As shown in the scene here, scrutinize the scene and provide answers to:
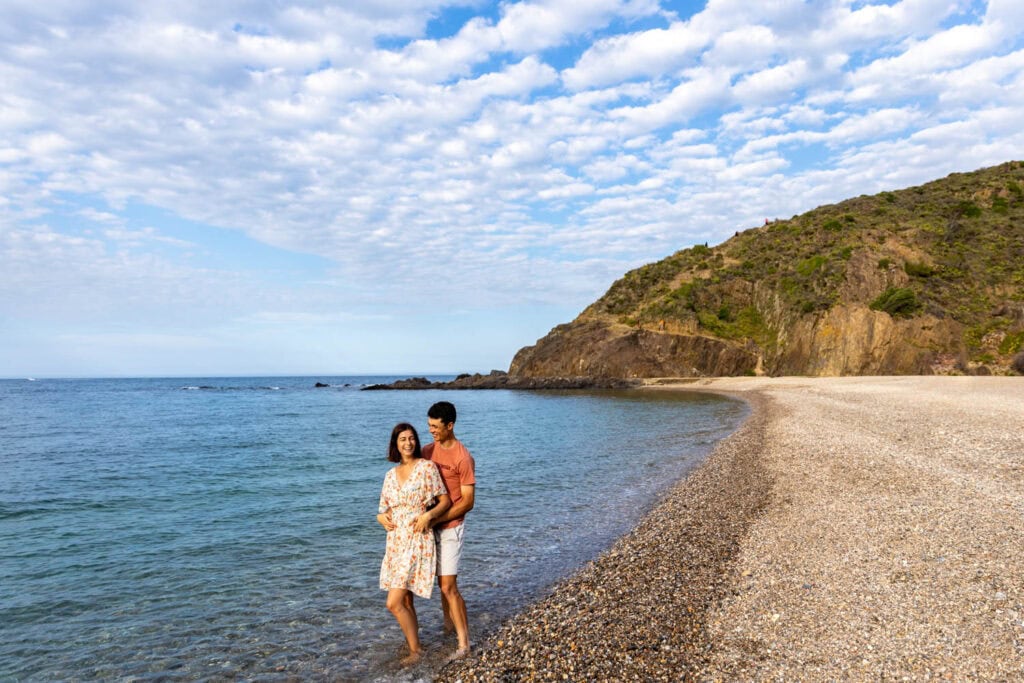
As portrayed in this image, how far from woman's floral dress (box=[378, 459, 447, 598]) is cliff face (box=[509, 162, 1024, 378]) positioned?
62.3 meters

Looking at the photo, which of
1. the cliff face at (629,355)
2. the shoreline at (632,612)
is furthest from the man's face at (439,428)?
the cliff face at (629,355)

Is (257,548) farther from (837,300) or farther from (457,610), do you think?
(837,300)

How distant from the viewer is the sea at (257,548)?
712 centimetres

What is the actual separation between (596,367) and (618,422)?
1746 inches

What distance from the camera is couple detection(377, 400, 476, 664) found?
5.83 m

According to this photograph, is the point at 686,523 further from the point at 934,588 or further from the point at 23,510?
the point at 23,510

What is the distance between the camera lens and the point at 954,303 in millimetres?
58406

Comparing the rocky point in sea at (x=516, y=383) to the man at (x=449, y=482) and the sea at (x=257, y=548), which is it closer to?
the sea at (x=257, y=548)

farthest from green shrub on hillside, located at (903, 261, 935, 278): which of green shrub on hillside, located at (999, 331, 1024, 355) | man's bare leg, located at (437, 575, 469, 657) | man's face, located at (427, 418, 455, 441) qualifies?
man's face, located at (427, 418, 455, 441)

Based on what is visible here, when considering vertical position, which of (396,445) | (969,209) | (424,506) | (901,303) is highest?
(969,209)

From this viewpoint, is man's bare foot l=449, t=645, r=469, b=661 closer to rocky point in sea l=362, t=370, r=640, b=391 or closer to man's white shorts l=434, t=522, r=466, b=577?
man's white shorts l=434, t=522, r=466, b=577

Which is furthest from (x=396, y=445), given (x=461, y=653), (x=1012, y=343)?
(x=1012, y=343)

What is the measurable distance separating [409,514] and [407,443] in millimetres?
725

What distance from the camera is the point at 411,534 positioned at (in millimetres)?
5922
